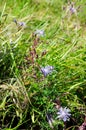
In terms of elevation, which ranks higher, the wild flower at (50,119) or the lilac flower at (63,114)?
the lilac flower at (63,114)

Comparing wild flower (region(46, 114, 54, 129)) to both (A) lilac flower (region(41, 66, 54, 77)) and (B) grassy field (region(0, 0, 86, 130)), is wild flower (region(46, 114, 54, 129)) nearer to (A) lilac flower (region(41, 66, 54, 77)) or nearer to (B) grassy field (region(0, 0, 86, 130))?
(B) grassy field (region(0, 0, 86, 130))

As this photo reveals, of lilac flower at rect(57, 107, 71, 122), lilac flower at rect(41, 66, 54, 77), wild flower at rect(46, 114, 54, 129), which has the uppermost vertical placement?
lilac flower at rect(41, 66, 54, 77)

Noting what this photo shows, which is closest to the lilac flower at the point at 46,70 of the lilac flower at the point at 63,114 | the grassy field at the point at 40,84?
the grassy field at the point at 40,84

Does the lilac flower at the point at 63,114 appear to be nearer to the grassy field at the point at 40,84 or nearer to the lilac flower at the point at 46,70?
the grassy field at the point at 40,84

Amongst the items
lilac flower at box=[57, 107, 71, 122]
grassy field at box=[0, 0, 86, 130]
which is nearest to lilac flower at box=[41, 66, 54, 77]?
grassy field at box=[0, 0, 86, 130]

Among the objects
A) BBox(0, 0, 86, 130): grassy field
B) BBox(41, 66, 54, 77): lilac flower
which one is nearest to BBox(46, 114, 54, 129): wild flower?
BBox(0, 0, 86, 130): grassy field

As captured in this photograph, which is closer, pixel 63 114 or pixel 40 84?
pixel 63 114

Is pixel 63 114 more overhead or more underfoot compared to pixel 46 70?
more underfoot

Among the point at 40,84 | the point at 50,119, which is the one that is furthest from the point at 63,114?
the point at 40,84

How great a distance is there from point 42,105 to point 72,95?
18cm

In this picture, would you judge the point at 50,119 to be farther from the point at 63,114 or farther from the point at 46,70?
the point at 46,70

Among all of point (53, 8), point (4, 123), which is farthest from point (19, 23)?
point (53, 8)

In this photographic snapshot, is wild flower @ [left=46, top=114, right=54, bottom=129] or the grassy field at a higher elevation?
the grassy field

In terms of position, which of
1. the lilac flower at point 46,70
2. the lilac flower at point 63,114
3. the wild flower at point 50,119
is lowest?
the wild flower at point 50,119
